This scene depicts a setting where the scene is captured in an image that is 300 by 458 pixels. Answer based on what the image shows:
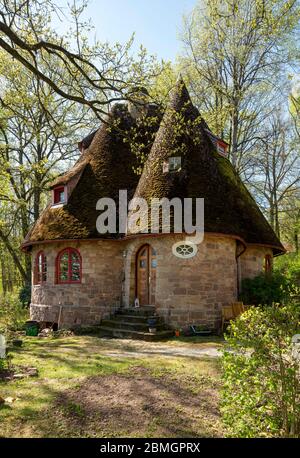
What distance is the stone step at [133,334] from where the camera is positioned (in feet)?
40.7

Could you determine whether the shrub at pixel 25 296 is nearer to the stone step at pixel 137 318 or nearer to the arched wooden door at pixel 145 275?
the stone step at pixel 137 318

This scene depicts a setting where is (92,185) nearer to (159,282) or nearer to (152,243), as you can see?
(152,243)

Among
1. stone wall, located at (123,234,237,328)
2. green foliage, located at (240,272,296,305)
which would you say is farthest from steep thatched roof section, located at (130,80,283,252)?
green foliage, located at (240,272,296,305)

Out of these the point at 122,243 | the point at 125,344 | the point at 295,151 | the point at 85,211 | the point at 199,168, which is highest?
the point at 295,151

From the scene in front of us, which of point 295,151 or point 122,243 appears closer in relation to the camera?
point 122,243

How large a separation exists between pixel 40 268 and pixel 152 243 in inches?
228

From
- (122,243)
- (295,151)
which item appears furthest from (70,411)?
(295,151)

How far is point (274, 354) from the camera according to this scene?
16.1ft

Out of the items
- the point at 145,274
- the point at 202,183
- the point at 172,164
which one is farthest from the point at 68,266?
the point at 202,183

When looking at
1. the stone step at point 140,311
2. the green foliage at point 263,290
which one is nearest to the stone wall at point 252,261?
the green foliage at point 263,290

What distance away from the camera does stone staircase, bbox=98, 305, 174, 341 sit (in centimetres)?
1268

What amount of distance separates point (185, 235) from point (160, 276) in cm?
162
